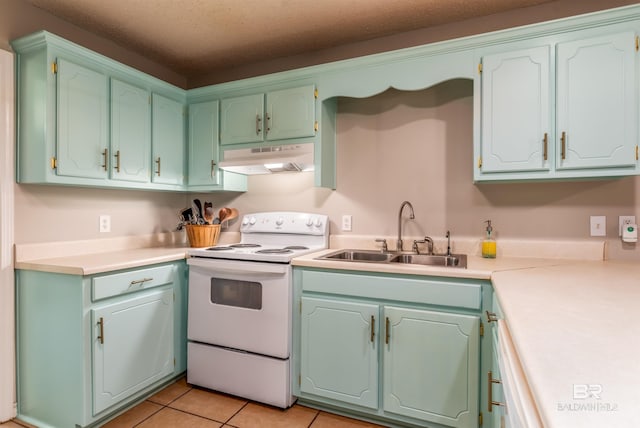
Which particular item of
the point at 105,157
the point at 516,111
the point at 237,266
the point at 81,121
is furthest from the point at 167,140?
the point at 516,111

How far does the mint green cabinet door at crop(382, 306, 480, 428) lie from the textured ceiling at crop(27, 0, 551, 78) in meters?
1.82

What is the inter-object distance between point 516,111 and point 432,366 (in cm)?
142

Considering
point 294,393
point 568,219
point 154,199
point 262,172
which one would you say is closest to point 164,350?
point 294,393

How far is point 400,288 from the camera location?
1798mm

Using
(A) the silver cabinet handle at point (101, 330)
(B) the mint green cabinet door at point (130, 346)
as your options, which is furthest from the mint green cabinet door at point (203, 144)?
(A) the silver cabinet handle at point (101, 330)

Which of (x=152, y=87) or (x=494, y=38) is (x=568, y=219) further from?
(x=152, y=87)

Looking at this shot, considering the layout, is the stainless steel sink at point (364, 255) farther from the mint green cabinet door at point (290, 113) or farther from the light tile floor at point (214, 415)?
the light tile floor at point (214, 415)

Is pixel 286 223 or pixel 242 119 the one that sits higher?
pixel 242 119

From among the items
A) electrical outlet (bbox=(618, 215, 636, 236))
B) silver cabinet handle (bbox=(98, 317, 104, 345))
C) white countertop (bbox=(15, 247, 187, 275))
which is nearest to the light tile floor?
silver cabinet handle (bbox=(98, 317, 104, 345))

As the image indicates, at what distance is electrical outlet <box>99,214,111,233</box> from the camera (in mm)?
2406

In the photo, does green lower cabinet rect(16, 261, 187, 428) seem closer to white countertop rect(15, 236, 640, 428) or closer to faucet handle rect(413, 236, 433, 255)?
white countertop rect(15, 236, 640, 428)

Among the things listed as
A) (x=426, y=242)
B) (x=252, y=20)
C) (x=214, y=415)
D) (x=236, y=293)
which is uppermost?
(x=252, y=20)

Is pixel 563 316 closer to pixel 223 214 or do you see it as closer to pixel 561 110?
pixel 561 110

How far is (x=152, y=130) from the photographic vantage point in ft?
8.20
